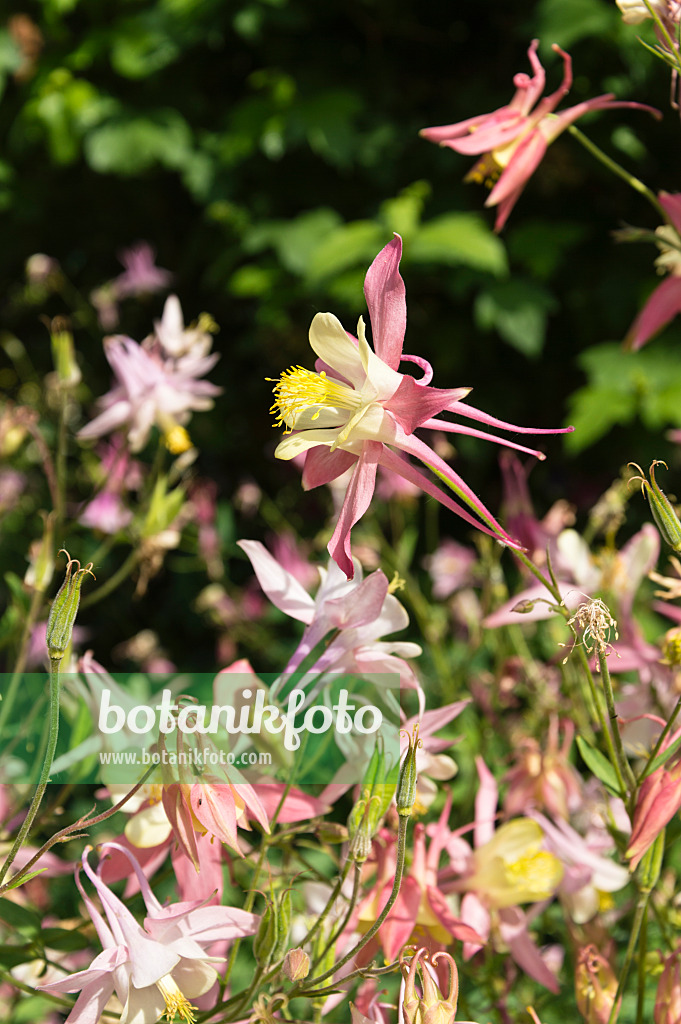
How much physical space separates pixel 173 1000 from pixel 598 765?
9.2 inches

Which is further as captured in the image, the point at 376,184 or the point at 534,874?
the point at 376,184

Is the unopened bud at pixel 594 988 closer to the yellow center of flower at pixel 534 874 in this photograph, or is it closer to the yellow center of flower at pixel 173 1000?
the yellow center of flower at pixel 534 874

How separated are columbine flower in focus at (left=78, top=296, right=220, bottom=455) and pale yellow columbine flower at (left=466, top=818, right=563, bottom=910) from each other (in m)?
0.42

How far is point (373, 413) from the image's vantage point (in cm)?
39

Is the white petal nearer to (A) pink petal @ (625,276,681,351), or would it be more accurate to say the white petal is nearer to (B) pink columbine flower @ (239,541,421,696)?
(B) pink columbine flower @ (239,541,421,696)

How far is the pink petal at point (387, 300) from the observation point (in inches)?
14.7

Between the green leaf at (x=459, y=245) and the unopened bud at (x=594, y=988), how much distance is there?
94 cm

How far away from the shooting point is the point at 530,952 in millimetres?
488

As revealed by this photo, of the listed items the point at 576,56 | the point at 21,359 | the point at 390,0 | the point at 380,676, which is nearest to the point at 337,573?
the point at 380,676

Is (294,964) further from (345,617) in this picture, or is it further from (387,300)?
(387,300)

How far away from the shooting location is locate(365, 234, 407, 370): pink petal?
374 mm

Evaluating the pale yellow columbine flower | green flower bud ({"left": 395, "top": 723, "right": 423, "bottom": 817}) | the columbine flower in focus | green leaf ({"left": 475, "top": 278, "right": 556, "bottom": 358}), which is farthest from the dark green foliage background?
green flower bud ({"left": 395, "top": 723, "right": 423, "bottom": 817})

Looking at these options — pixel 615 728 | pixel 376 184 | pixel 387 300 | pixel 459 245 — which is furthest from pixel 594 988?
pixel 376 184

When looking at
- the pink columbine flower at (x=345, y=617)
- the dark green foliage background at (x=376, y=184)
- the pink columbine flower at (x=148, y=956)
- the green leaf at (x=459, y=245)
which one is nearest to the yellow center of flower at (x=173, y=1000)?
the pink columbine flower at (x=148, y=956)
